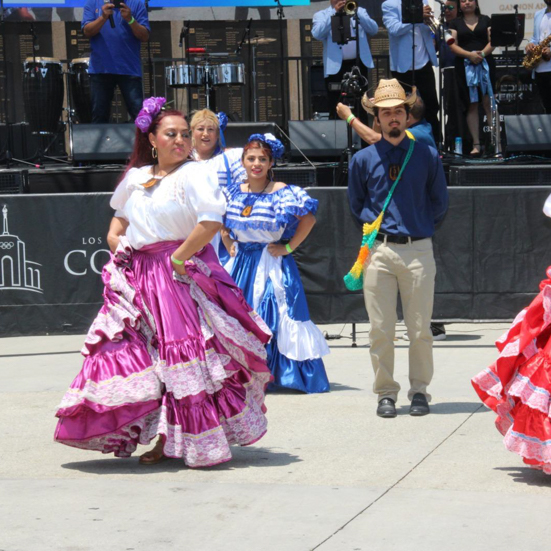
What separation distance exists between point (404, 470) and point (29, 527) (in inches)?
76.4

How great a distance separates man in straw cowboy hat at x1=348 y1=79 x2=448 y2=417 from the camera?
685 centimetres

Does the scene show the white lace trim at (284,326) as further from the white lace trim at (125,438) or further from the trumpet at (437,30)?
the trumpet at (437,30)

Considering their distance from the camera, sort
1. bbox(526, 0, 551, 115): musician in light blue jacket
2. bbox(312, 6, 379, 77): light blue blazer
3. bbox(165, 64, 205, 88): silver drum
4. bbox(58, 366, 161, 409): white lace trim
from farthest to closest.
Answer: bbox(165, 64, 205, 88): silver drum < bbox(526, 0, 551, 115): musician in light blue jacket < bbox(312, 6, 379, 77): light blue blazer < bbox(58, 366, 161, 409): white lace trim

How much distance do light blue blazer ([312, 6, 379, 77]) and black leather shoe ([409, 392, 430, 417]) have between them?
6867 mm

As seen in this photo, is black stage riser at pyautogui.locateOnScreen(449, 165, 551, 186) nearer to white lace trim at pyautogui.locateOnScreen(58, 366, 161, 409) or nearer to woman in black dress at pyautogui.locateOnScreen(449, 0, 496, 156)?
woman in black dress at pyautogui.locateOnScreen(449, 0, 496, 156)

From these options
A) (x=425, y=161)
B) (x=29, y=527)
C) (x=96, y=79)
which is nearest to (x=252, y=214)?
(x=425, y=161)

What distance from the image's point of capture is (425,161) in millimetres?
6930

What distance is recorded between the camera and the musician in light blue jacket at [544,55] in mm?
13297

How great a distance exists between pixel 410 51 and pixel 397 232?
660 cm

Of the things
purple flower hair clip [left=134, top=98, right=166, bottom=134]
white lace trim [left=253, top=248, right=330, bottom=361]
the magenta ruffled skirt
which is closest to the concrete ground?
the magenta ruffled skirt

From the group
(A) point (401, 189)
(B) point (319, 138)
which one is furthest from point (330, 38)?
(A) point (401, 189)

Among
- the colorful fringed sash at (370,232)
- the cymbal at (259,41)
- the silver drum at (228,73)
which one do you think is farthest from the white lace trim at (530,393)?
the cymbal at (259,41)

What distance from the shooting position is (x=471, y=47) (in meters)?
13.6

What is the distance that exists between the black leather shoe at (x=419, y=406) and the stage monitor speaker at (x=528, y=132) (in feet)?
20.3
